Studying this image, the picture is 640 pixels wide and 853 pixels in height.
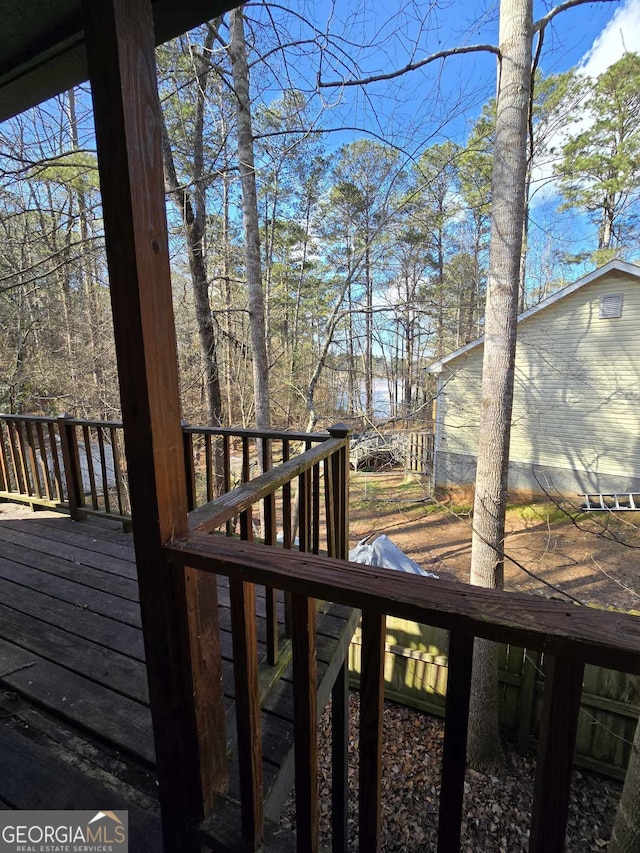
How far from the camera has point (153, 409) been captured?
38.7 inches

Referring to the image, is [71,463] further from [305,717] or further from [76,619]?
[305,717]

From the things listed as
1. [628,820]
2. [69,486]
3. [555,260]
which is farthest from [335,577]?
[555,260]

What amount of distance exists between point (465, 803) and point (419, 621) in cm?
420

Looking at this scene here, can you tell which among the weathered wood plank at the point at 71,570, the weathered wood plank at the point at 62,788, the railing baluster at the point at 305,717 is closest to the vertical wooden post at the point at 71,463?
the weathered wood plank at the point at 71,570

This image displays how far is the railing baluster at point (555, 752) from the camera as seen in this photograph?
26.0 inches

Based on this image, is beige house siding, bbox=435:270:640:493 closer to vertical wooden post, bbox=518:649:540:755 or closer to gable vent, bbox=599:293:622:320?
gable vent, bbox=599:293:622:320

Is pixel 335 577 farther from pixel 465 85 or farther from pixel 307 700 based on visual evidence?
pixel 465 85

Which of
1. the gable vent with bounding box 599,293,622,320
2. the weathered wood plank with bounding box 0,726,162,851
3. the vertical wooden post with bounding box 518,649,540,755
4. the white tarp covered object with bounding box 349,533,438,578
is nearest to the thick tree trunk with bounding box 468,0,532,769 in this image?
the vertical wooden post with bounding box 518,649,540,755

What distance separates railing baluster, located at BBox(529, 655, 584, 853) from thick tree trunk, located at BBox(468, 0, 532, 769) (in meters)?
3.51

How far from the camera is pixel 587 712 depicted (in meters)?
3.60

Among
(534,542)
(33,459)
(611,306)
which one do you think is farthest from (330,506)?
(611,306)

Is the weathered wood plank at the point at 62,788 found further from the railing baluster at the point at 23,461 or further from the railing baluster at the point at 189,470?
the railing baluster at the point at 23,461

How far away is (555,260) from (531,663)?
14.7 metres

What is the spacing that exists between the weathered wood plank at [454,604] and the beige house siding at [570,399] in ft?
25.5
